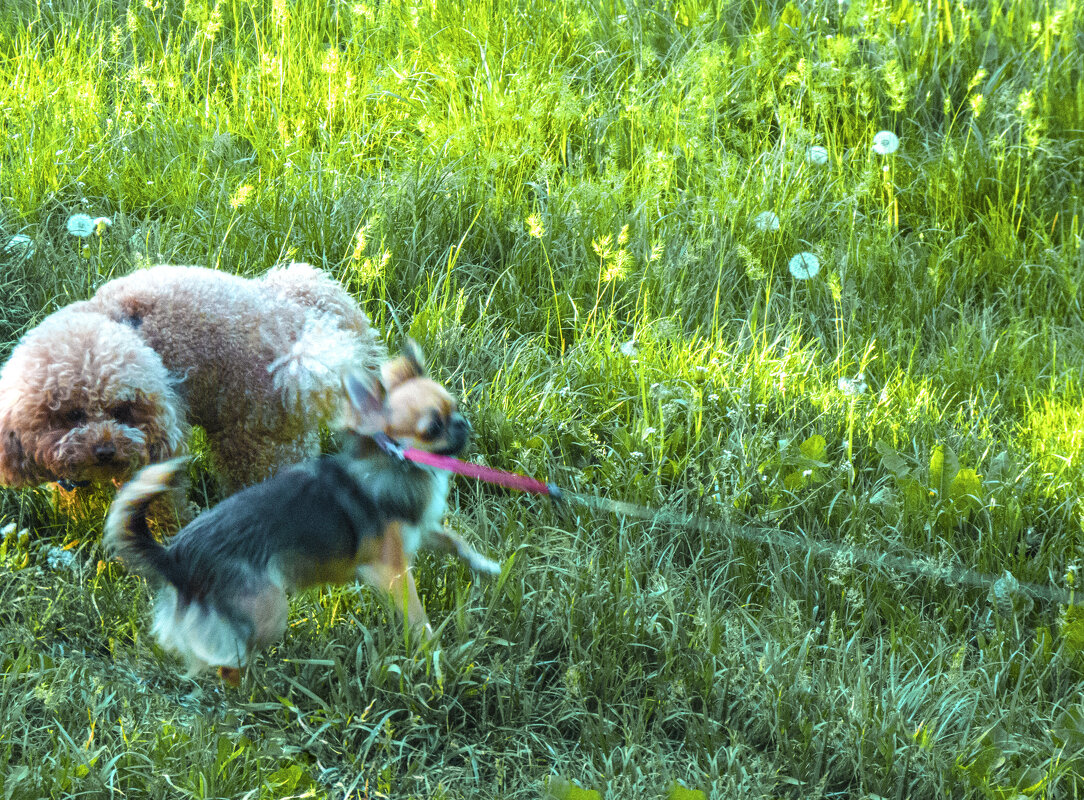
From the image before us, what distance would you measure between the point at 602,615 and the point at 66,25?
12.6 feet

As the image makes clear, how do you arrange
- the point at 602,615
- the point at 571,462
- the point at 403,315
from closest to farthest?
the point at 602,615
the point at 571,462
the point at 403,315

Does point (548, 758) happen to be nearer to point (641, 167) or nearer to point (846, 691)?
point (846, 691)

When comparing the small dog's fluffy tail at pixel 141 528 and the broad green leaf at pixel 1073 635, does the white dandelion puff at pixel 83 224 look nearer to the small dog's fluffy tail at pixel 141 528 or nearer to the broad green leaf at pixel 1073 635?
the small dog's fluffy tail at pixel 141 528

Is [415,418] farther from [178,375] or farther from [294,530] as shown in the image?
[178,375]

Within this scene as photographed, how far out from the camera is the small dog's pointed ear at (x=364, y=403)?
210cm

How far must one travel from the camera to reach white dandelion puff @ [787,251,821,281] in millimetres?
3611

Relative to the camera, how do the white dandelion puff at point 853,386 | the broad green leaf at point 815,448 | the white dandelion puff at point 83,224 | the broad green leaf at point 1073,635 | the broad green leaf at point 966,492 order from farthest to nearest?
1. the white dandelion puff at point 83,224
2. the white dandelion puff at point 853,386
3. the broad green leaf at point 815,448
4. the broad green leaf at point 966,492
5. the broad green leaf at point 1073,635

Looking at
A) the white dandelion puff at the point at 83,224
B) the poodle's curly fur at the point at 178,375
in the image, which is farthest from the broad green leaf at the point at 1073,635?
the white dandelion puff at the point at 83,224

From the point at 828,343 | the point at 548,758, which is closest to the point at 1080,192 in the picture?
the point at 828,343

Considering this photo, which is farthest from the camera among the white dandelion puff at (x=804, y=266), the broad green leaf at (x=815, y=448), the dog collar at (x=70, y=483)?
the white dandelion puff at (x=804, y=266)

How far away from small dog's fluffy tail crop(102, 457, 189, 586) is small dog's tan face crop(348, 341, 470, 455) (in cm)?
42

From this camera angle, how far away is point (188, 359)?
2510mm

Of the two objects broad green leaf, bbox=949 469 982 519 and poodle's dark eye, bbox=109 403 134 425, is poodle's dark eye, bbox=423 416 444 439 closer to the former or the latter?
poodle's dark eye, bbox=109 403 134 425

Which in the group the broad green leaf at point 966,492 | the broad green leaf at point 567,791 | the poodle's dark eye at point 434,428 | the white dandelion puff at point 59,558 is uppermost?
the poodle's dark eye at point 434,428
